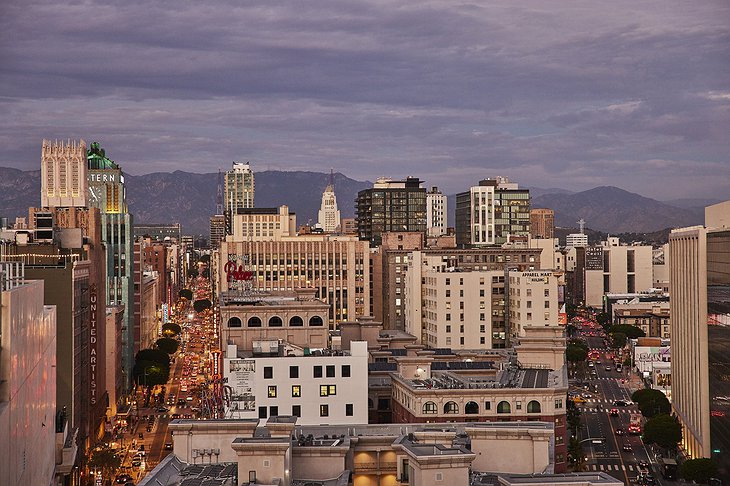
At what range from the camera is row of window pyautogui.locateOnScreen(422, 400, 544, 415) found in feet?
303

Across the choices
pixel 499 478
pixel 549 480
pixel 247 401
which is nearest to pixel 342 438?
pixel 499 478

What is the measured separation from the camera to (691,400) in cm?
12775

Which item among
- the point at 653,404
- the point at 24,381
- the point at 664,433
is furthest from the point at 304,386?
the point at 653,404

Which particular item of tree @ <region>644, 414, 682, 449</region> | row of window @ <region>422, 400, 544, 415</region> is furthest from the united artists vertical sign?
tree @ <region>644, 414, 682, 449</region>

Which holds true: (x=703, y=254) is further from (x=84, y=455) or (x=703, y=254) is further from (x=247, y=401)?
(x=84, y=455)

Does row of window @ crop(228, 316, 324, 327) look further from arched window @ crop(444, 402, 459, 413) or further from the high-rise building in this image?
the high-rise building

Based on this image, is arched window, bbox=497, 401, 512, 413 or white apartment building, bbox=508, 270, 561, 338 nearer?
arched window, bbox=497, 401, 512, 413

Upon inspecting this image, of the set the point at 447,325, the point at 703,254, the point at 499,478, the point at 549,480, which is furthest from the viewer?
the point at 447,325

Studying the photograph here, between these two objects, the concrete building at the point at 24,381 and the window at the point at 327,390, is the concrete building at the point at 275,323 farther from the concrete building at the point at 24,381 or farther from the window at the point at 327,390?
the concrete building at the point at 24,381

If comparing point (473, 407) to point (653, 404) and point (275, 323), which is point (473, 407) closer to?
point (275, 323)

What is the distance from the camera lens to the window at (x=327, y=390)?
94438mm

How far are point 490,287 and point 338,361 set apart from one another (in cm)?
6852

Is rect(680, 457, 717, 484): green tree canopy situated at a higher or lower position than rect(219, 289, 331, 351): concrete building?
lower

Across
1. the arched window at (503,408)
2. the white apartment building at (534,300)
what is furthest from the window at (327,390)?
the white apartment building at (534,300)
